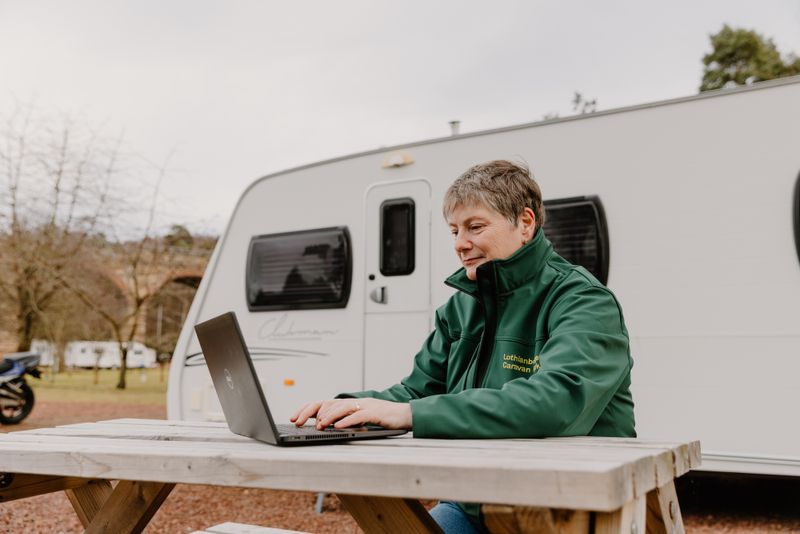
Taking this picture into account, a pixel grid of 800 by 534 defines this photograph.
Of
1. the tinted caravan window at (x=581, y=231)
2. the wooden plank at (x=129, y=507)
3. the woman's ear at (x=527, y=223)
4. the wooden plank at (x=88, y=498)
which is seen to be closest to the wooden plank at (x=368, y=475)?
the wooden plank at (x=129, y=507)

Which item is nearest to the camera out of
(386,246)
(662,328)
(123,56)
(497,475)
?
(497,475)

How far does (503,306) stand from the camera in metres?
2.06

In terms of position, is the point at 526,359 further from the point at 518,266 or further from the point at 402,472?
the point at 402,472

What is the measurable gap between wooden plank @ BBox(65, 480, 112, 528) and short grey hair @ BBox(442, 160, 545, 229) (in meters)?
1.30

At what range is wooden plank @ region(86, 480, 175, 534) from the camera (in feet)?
6.06

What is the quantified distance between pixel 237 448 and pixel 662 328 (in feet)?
10.4

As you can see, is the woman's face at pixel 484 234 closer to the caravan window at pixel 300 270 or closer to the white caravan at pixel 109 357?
the caravan window at pixel 300 270

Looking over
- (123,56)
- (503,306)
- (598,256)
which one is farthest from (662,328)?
(123,56)

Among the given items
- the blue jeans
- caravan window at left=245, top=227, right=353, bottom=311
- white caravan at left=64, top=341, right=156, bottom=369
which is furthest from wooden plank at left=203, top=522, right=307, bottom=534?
white caravan at left=64, top=341, right=156, bottom=369

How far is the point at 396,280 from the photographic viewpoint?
197 inches

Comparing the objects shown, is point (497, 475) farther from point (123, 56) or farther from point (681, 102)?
point (123, 56)

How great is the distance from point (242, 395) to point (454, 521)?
0.63 metres

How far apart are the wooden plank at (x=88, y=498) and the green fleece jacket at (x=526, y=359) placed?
2.60 feet

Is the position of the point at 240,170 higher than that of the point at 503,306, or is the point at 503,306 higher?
the point at 240,170
